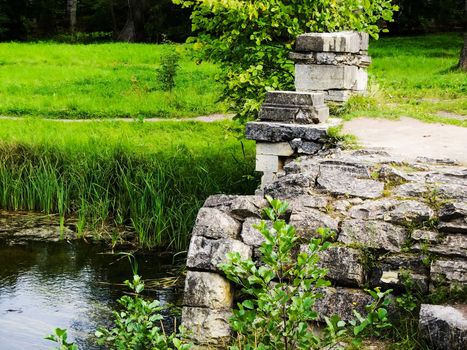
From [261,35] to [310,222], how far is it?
5.08 metres

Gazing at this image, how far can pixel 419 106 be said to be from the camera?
36.7 ft

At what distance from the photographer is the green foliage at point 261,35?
1012 centimetres

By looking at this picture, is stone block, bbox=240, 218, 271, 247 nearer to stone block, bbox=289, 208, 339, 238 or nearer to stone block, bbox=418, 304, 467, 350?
stone block, bbox=289, 208, 339, 238

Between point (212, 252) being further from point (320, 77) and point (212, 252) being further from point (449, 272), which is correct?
point (320, 77)

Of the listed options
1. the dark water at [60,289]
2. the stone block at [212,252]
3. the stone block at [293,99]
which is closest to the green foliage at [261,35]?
the stone block at [293,99]

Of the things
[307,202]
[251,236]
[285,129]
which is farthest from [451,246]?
[285,129]

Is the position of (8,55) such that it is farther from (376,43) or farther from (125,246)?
(125,246)

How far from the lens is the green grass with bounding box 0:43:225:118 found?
15.2 meters

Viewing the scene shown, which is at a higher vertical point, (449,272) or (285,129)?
(285,129)

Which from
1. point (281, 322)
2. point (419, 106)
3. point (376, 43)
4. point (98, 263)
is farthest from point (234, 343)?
point (376, 43)

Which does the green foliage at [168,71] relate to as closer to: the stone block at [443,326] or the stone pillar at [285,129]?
the stone pillar at [285,129]

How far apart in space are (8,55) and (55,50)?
1.84 m

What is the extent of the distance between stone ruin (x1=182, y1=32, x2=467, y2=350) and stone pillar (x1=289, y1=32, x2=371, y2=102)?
311 centimetres

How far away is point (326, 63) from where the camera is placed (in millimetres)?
9555
